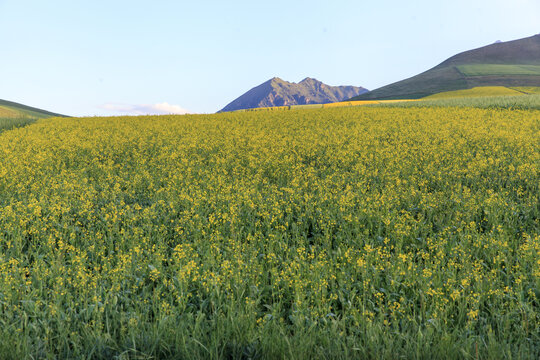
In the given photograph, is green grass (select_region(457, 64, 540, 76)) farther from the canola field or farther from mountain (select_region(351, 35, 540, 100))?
the canola field

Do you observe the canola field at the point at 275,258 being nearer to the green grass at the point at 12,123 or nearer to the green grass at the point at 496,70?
the green grass at the point at 12,123

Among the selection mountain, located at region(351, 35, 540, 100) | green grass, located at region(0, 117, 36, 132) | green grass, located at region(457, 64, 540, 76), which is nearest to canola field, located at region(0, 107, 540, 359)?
green grass, located at region(0, 117, 36, 132)

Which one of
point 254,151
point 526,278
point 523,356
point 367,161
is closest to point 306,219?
point 526,278

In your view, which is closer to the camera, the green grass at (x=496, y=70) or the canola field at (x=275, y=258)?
the canola field at (x=275, y=258)

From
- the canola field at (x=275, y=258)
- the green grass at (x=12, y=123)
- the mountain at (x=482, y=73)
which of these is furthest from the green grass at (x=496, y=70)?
the green grass at (x=12, y=123)

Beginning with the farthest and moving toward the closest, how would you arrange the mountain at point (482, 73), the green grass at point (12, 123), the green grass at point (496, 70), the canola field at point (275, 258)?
A: the green grass at point (496, 70)
the mountain at point (482, 73)
the green grass at point (12, 123)
the canola field at point (275, 258)

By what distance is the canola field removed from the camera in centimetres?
346

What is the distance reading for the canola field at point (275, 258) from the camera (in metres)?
3.46

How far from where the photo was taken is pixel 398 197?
24.6 ft

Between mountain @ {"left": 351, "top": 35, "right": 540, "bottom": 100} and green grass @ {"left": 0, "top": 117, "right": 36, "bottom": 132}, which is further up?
mountain @ {"left": 351, "top": 35, "right": 540, "bottom": 100}

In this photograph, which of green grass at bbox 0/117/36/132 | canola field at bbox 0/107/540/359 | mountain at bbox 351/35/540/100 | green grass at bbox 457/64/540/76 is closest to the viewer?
canola field at bbox 0/107/540/359

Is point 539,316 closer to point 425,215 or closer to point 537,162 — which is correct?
point 425,215

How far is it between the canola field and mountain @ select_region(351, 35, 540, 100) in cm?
8563

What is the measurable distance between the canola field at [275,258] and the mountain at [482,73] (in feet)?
281
